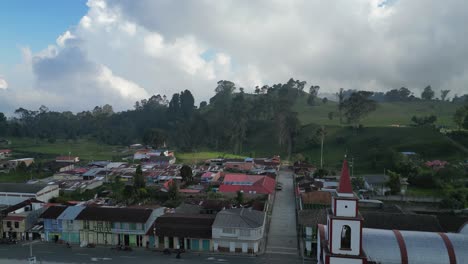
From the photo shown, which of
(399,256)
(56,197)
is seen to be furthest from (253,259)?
(56,197)

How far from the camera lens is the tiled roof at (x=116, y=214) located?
28719mm

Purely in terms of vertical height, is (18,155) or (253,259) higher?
(18,155)

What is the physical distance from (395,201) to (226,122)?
6133 cm

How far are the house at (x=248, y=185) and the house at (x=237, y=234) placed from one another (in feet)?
45.8

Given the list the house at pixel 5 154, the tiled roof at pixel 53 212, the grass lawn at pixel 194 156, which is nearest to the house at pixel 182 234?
the tiled roof at pixel 53 212

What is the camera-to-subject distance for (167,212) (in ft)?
108

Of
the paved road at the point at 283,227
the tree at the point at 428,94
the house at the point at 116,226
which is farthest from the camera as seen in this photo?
the tree at the point at 428,94

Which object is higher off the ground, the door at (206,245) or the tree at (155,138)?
the tree at (155,138)

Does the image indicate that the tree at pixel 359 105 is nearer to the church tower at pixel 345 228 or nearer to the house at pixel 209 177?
the house at pixel 209 177

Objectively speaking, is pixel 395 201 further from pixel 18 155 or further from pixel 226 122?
pixel 18 155

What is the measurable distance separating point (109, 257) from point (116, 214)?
3901 millimetres

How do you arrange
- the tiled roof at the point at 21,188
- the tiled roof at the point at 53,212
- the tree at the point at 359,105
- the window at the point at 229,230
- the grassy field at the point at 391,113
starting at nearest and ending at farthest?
1. the window at the point at 229,230
2. the tiled roof at the point at 53,212
3. the tiled roof at the point at 21,188
4. the tree at the point at 359,105
5. the grassy field at the point at 391,113

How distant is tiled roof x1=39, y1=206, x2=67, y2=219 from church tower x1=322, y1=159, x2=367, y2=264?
22.8 metres

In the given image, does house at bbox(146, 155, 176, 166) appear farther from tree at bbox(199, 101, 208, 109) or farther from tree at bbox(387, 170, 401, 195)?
tree at bbox(199, 101, 208, 109)
